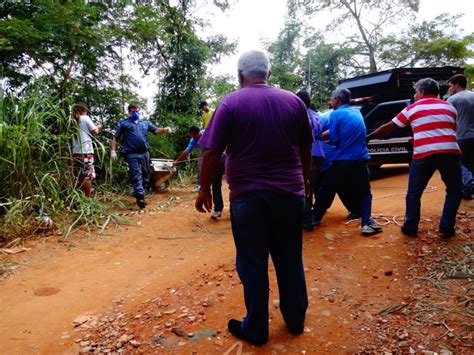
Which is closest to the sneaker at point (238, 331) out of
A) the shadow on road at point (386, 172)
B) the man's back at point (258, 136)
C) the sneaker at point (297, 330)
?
the sneaker at point (297, 330)

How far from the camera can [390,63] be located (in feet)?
54.4

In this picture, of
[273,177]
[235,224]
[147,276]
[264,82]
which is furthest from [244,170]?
[147,276]

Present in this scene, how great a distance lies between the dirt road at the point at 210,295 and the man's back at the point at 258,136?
0.99 metres

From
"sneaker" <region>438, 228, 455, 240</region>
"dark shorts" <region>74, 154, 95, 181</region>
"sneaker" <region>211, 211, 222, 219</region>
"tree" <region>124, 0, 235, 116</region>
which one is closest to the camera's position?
"sneaker" <region>438, 228, 455, 240</region>

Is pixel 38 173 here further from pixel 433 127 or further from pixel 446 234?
pixel 446 234

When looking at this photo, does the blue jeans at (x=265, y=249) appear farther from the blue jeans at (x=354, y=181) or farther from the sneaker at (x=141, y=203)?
the sneaker at (x=141, y=203)

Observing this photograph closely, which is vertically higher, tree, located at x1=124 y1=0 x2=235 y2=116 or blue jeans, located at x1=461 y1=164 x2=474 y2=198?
tree, located at x1=124 y1=0 x2=235 y2=116

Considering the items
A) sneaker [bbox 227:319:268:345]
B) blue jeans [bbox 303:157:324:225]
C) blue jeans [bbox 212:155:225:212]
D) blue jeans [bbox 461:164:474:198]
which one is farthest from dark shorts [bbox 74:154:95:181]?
blue jeans [bbox 461:164:474:198]

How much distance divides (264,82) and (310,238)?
2.29 meters

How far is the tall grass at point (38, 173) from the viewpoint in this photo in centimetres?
412

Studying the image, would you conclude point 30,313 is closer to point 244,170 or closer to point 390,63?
point 244,170

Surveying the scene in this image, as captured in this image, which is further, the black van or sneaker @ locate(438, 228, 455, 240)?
the black van

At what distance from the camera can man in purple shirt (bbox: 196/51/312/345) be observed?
1.83m

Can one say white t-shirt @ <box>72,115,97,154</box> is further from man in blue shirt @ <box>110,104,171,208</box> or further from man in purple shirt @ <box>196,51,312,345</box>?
man in purple shirt @ <box>196,51,312,345</box>
